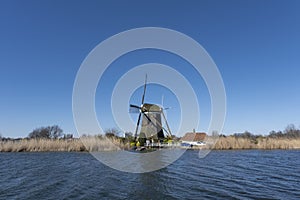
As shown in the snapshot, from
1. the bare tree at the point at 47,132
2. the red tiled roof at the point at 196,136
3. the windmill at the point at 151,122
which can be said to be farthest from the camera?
the bare tree at the point at 47,132

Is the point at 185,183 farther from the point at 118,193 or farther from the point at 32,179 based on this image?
the point at 32,179

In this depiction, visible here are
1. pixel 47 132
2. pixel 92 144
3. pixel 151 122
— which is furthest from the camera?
pixel 47 132

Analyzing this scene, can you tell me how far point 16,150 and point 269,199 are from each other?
2855 centimetres

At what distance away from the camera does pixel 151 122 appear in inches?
1391

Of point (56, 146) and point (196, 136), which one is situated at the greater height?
point (196, 136)

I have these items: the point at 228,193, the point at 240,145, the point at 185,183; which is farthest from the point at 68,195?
the point at 240,145

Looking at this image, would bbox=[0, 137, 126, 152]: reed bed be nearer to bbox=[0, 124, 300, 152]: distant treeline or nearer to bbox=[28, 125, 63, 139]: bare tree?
bbox=[0, 124, 300, 152]: distant treeline

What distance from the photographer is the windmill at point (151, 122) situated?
3403 cm

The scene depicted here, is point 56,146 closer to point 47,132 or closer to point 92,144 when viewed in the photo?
point 92,144

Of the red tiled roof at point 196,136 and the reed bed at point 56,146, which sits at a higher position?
the red tiled roof at point 196,136

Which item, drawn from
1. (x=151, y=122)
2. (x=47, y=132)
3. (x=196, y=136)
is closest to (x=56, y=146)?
(x=151, y=122)

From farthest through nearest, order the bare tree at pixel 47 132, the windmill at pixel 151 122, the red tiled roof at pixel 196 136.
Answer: the bare tree at pixel 47 132 → the red tiled roof at pixel 196 136 → the windmill at pixel 151 122

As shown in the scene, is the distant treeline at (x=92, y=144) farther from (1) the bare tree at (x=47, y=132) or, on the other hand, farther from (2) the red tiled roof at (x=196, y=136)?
(1) the bare tree at (x=47, y=132)

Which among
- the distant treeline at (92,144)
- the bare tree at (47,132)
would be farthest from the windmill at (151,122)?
the bare tree at (47,132)
